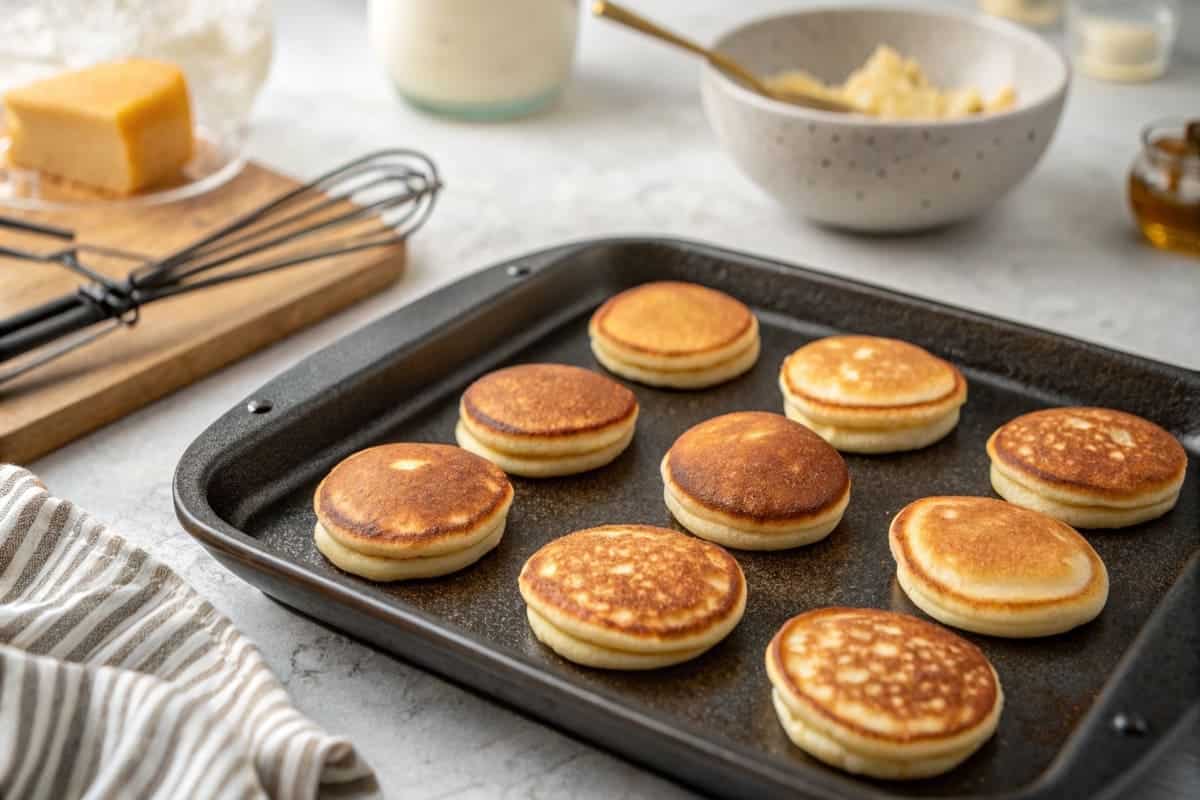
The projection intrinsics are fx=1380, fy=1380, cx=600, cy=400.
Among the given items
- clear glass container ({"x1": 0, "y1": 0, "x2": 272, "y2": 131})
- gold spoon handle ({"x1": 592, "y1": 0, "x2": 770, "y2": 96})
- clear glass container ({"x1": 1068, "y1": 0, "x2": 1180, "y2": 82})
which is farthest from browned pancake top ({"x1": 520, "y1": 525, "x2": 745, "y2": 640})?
clear glass container ({"x1": 1068, "y1": 0, "x2": 1180, "y2": 82})

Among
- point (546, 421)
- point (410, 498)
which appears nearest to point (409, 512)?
point (410, 498)

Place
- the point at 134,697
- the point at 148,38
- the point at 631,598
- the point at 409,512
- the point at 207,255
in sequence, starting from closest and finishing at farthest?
1. the point at 134,697
2. the point at 631,598
3. the point at 409,512
4. the point at 207,255
5. the point at 148,38

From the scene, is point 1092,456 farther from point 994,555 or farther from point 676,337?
point 676,337

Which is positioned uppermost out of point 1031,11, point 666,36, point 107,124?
point 666,36

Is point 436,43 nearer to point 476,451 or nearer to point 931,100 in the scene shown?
point 931,100

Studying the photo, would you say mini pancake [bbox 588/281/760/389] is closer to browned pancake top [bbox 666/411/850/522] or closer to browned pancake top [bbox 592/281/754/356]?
browned pancake top [bbox 592/281/754/356]

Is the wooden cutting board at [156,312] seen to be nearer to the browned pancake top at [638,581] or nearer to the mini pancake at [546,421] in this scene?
the mini pancake at [546,421]

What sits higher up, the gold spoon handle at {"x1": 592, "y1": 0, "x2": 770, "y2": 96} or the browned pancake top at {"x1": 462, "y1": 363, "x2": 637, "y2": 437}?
the gold spoon handle at {"x1": 592, "y1": 0, "x2": 770, "y2": 96}
